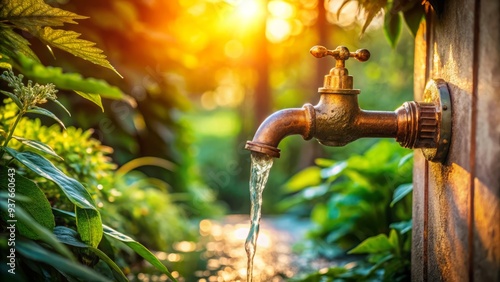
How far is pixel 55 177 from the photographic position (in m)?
1.71

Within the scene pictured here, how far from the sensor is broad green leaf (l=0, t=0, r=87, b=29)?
1.75 metres

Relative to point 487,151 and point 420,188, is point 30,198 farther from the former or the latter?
point 420,188

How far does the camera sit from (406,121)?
193cm

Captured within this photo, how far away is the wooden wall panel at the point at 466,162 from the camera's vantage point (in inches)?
57.2

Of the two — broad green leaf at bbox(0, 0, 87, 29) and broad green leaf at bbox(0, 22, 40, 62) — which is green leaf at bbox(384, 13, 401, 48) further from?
broad green leaf at bbox(0, 22, 40, 62)

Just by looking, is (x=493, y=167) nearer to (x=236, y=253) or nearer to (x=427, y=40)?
(x=427, y=40)

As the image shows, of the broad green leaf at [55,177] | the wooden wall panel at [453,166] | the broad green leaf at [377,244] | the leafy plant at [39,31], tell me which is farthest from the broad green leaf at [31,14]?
the broad green leaf at [377,244]

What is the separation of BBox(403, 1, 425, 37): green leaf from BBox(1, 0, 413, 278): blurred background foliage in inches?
4.1

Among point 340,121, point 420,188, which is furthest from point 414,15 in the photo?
point 420,188

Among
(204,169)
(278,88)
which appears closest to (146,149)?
(204,169)

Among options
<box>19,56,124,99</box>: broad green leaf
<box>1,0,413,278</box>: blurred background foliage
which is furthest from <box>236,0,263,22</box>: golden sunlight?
<box>19,56,124,99</box>: broad green leaf

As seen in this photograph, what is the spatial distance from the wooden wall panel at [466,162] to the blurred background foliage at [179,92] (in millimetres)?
526

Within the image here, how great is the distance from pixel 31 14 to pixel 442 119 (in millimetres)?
1279

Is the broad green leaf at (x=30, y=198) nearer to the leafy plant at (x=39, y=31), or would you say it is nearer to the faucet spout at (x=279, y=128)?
the leafy plant at (x=39, y=31)
